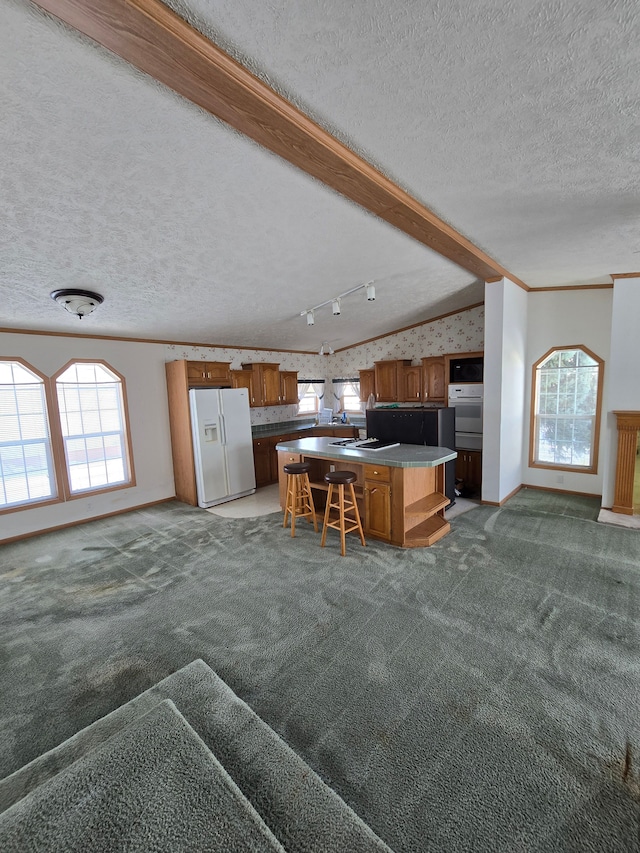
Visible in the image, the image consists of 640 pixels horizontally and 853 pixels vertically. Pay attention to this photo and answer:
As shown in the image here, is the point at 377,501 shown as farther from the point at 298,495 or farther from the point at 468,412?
the point at 468,412

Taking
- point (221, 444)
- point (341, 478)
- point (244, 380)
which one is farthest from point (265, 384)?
point (341, 478)

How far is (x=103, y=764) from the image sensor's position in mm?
1263

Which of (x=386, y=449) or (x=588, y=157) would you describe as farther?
(x=386, y=449)

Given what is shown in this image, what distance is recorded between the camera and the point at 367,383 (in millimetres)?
7008

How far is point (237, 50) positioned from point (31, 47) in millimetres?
781

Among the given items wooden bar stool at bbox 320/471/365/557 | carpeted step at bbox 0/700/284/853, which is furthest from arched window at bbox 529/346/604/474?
carpeted step at bbox 0/700/284/853

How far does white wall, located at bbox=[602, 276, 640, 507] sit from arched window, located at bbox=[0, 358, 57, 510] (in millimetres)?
6733

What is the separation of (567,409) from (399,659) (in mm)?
4508

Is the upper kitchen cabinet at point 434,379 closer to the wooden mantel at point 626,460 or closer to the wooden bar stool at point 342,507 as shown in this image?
the wooden mantel at point 626,460

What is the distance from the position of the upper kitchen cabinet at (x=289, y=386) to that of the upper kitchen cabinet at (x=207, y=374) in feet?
4.26

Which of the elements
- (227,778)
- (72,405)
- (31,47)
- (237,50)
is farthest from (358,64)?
(72,405)

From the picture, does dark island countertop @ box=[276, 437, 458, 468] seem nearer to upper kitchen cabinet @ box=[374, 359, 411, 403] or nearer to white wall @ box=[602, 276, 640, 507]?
white wall @ box=[602, 276, 640, 507]

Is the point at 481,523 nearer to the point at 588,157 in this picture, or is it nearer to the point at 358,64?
the point at 588,157

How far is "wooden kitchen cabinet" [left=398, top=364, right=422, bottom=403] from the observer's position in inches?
241
